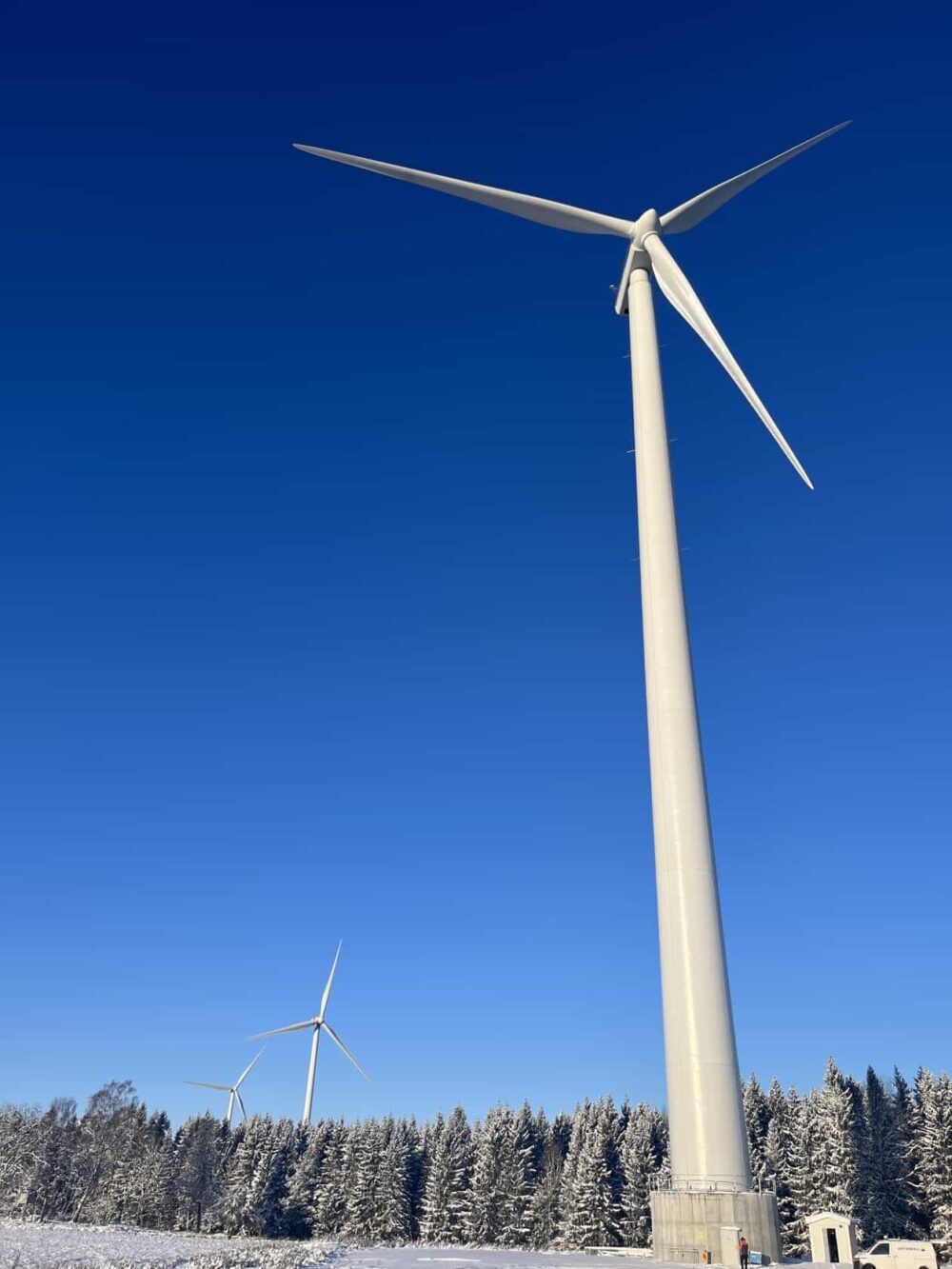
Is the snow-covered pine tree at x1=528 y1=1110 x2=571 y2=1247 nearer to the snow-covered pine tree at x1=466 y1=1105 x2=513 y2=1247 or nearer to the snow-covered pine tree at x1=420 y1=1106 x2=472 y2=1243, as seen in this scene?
the snow-covered pine tree at x1=466 y1=1105 x2=513 y2=1247

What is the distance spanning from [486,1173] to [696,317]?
3131 inches

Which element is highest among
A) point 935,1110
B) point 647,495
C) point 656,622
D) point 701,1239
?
point 647,495

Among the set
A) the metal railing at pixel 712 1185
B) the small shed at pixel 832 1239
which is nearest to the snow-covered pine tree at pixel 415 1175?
the small shed at pixel 832 1239

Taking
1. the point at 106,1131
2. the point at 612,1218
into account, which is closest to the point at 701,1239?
the point at 612,1218

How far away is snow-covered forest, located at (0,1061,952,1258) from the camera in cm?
6775

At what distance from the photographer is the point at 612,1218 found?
78.6 m

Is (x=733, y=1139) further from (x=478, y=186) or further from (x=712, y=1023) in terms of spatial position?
(x=478, y=186)

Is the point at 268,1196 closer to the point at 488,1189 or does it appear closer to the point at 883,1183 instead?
the point at 488,1189

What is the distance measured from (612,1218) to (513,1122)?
18907 millimetres

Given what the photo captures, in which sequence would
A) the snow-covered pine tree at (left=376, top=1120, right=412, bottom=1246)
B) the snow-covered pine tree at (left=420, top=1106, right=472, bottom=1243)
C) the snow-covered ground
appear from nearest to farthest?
the snow-covered ground
the snow-covered pine tree at (left=420, top=1106, right=472, bottom=1243)
the snow-covered pine tree at (left=376, top=1120, right=412, bottom=1246)

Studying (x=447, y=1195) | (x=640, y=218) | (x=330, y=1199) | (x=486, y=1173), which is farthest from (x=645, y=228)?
(x=330, y=1199)

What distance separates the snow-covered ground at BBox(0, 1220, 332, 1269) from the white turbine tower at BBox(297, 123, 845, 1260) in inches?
438

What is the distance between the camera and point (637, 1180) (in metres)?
81.2

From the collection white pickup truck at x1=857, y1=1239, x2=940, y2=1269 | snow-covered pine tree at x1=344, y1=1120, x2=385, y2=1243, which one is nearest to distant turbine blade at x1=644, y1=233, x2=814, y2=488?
white pickup truck at x1=857, y1=1239, x2=940, y2=1269
